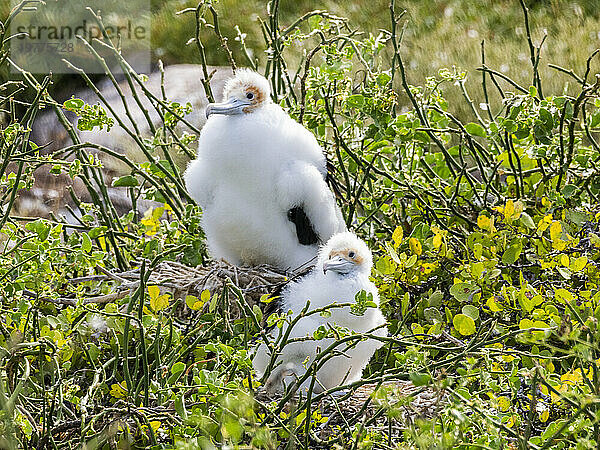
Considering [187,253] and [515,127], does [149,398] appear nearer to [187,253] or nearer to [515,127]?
[187,253]

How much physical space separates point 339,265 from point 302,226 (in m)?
0.44

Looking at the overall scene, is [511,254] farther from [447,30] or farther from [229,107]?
[447,30]

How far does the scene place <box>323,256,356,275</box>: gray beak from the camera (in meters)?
1.97

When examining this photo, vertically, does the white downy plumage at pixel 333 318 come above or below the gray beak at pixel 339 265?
below

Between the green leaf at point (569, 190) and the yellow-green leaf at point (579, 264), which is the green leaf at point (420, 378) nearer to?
the yellow-green leaf at point (579, 264)

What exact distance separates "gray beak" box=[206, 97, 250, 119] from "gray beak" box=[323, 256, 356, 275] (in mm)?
549

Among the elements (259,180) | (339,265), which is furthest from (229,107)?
(339,265)

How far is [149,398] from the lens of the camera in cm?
159

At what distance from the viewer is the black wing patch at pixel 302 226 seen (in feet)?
7.73

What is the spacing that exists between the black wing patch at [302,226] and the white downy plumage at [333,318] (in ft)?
0.98

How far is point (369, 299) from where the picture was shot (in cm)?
158

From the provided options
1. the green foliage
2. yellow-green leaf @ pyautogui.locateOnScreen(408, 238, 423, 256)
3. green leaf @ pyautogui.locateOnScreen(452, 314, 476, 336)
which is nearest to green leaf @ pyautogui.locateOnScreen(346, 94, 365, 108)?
the green foliage

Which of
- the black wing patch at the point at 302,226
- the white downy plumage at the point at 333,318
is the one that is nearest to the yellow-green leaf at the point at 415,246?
the white downy plumage at the point at 333,318

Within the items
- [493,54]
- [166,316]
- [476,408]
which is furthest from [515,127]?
[493,54]
